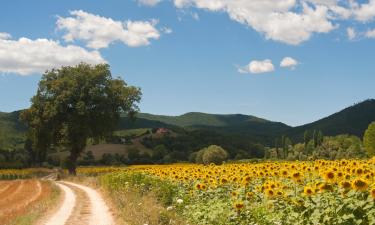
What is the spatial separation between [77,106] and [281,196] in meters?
47.6

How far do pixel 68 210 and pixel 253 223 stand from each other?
44.3 feet

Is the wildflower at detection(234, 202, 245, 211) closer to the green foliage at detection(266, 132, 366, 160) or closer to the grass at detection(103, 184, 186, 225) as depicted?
the grass at detection(103, 184, 186, 225)

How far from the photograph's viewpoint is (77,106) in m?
56.6

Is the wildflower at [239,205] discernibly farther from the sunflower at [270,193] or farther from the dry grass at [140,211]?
the dry grass at [140,211]

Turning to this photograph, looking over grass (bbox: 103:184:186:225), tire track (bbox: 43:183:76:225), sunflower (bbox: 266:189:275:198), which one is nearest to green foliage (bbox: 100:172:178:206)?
grass (bbox: 103:184:186:225)

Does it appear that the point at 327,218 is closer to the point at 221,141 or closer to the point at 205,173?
the point at 205,173

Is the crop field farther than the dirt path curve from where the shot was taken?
Yes

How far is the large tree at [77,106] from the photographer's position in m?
57.5

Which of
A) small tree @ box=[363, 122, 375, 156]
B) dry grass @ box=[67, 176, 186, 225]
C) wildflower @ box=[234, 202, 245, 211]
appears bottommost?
dry grass @ box=[67, 176, 186, 225]

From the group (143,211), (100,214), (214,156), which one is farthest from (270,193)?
(214,156)

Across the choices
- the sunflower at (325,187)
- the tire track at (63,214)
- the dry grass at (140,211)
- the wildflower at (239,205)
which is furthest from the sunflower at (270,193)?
the tire track at (63,214)

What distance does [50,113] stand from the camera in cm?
5719

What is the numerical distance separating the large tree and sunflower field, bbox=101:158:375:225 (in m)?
37.4

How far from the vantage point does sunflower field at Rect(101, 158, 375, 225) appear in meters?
8.18
